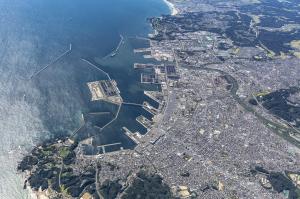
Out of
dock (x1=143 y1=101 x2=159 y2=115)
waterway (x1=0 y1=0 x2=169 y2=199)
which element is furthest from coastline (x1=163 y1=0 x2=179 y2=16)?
dock (x1=143 y1=101 x2=159 y2=115)

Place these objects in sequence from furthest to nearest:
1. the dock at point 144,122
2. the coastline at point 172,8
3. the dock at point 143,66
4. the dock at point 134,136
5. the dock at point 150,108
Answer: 1. the coastline at point 172,8
2. the dock at point 143,66
3. the dock at point 150,108
4. the dock at point 144,122
5. the dock at point 134,136

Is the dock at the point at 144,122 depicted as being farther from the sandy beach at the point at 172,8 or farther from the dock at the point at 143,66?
the sandy beach at the point at 172,8

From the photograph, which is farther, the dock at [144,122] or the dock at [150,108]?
the dock at [150,108]

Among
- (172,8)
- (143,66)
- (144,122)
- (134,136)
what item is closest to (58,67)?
(143,66)

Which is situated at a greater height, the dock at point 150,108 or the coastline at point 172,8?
the coastline at point 172,8

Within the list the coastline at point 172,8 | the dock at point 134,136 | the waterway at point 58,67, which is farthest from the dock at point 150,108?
the coastline at point 172,8

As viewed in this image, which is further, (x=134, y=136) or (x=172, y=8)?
(x=172, y=8)

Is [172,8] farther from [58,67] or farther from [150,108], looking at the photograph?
[150,108]

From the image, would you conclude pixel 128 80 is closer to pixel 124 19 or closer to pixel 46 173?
pixel 46 173
